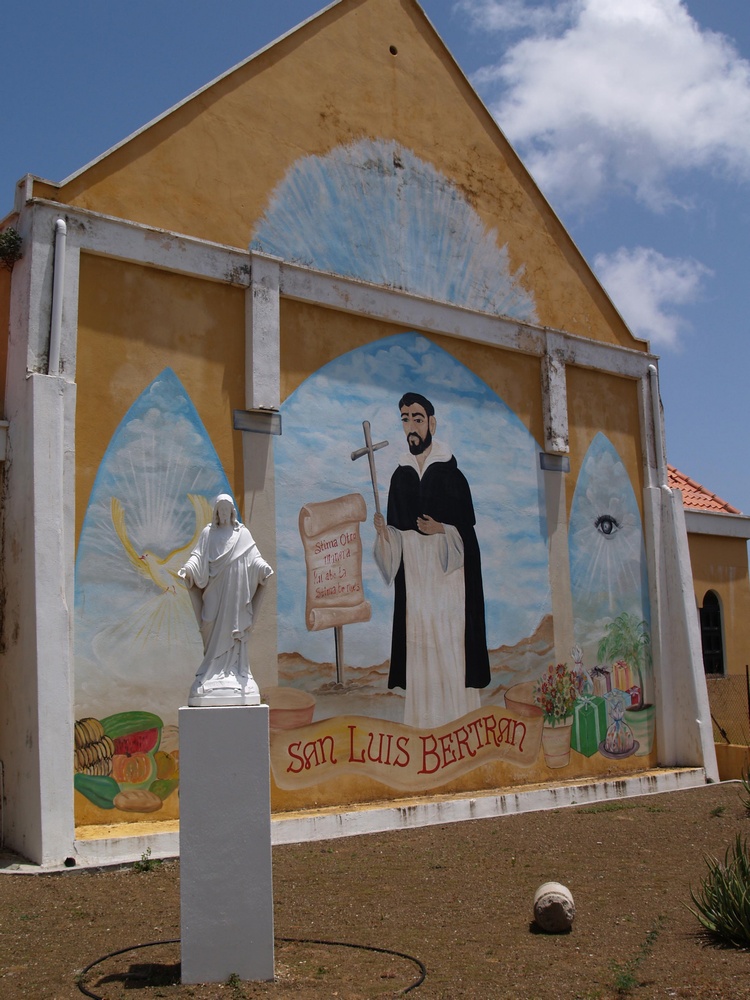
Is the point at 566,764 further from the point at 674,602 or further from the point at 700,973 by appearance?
the point at 700,973

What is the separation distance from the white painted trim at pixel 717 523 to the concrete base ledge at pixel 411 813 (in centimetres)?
442

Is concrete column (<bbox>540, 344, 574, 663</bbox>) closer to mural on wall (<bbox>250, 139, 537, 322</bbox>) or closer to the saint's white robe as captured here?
mural on wall (<bbox>250, 139, 537, 322</bbox>)

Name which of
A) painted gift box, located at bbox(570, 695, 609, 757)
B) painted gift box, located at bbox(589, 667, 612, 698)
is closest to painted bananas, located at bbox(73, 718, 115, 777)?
painted gift box, located at bbox(570, 695, 609, 757)

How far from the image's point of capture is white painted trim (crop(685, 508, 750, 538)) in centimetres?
1770

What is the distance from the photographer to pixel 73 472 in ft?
33.1

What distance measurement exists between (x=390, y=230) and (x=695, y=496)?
8.73 meters

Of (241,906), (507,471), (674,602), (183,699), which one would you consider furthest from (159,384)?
(674,602)

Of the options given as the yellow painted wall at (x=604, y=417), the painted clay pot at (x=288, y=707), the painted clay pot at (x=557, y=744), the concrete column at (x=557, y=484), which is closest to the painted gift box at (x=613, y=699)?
the painted clay pot at (x=557, y=744)

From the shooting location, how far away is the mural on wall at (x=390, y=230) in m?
12.6

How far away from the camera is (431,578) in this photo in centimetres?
1289

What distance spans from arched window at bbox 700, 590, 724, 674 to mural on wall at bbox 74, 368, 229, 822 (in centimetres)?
998

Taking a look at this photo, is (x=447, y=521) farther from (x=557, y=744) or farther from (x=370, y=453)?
(x=557, y=744)

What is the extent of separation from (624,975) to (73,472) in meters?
6.54

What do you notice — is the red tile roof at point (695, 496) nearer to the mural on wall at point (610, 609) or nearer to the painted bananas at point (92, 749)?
the mural on wall at point (610, 609)
